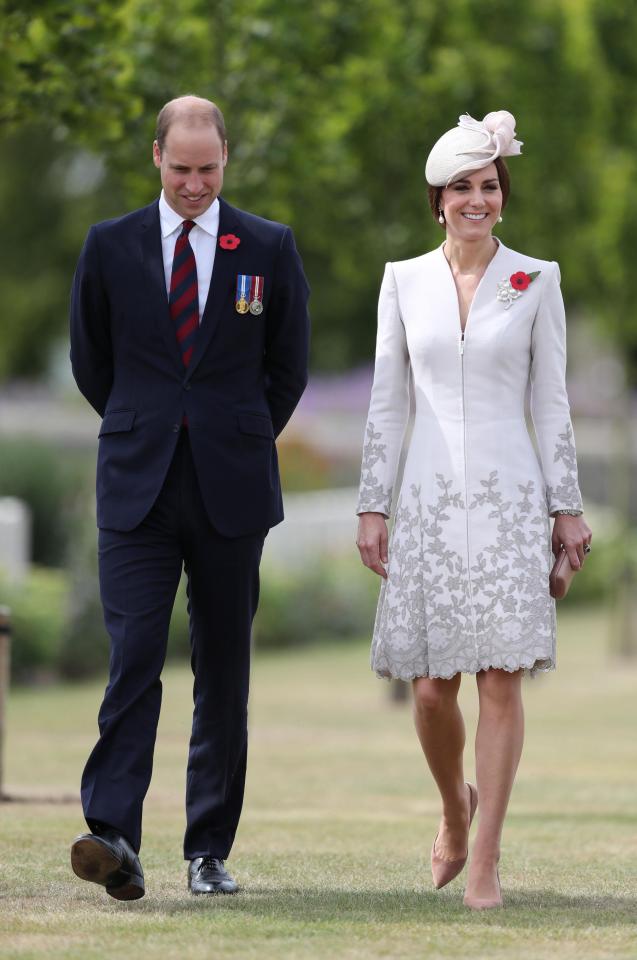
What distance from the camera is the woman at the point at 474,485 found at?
5.25 meters

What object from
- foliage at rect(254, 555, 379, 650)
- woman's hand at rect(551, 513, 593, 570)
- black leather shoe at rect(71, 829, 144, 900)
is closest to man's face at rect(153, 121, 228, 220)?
woman's hand at rect(551, 513, 593, 570)

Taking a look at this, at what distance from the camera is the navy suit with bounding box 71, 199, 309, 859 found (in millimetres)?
5242

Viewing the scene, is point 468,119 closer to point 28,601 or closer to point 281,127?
point 281,127

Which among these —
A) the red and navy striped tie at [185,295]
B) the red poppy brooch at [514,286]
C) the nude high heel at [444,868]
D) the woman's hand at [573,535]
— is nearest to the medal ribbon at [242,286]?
the red and navy striped tie at [185,295]

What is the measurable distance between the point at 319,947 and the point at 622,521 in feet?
53.8

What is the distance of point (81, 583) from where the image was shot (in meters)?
16.1

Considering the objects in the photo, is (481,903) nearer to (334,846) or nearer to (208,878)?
(208,878)

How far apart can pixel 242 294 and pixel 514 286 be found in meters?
0.74

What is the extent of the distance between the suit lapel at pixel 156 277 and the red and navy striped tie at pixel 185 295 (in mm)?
23

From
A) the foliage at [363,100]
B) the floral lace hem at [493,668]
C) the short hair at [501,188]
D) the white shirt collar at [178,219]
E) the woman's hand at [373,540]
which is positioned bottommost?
the floral lace hem at [493,668]

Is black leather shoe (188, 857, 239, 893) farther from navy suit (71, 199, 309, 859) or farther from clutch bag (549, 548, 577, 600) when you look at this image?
clutch bag (549, 548, 577, 600)

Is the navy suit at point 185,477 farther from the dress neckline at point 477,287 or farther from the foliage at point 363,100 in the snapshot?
the foliage at point 363,100

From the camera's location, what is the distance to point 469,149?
5.45 m

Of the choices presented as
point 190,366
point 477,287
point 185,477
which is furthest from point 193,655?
point 477,287
